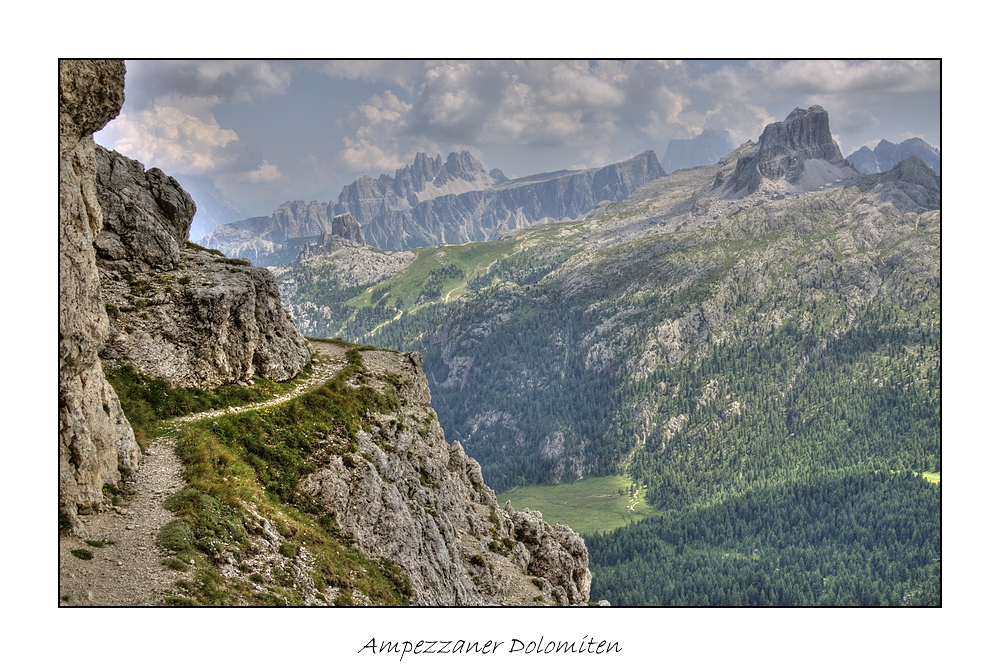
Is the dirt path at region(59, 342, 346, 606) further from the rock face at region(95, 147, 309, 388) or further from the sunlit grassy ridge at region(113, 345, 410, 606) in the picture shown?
the rock face at region(95, 147, 309, 388)

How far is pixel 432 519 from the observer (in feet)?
184

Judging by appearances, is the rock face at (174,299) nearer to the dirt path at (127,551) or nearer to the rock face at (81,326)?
the rock face at (81,326)

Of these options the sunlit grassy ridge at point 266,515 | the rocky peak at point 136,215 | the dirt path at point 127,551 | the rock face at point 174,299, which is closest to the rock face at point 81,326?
the dirt path at point 127,551

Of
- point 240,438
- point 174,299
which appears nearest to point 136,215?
point 174,299

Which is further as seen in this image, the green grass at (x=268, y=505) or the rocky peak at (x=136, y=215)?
the rocky peak at (x=136, y=215)

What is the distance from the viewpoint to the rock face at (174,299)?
163 ft

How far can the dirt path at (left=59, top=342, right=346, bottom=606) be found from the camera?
28.3 meters

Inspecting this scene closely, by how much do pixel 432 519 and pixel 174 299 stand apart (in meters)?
27.2

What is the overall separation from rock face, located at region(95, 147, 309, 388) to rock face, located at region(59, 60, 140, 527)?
12.4 m

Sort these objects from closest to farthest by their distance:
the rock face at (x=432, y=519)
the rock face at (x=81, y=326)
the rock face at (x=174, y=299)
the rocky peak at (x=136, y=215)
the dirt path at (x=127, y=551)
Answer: the dirt path at (x=127, y=551) < the rock face at (x=81, y=326) < the rock face at (x=432, y=519) < the rock face at (x=174, y=299) < the rocky peak at (x=136, y=215)

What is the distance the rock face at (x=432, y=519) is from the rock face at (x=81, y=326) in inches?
544

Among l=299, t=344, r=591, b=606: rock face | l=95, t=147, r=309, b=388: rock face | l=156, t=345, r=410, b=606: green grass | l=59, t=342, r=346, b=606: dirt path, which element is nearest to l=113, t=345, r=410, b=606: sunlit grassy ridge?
l=156, t=345, r=410, b=606: green grass

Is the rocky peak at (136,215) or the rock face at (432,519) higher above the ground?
the rocky peak at (136,215)
